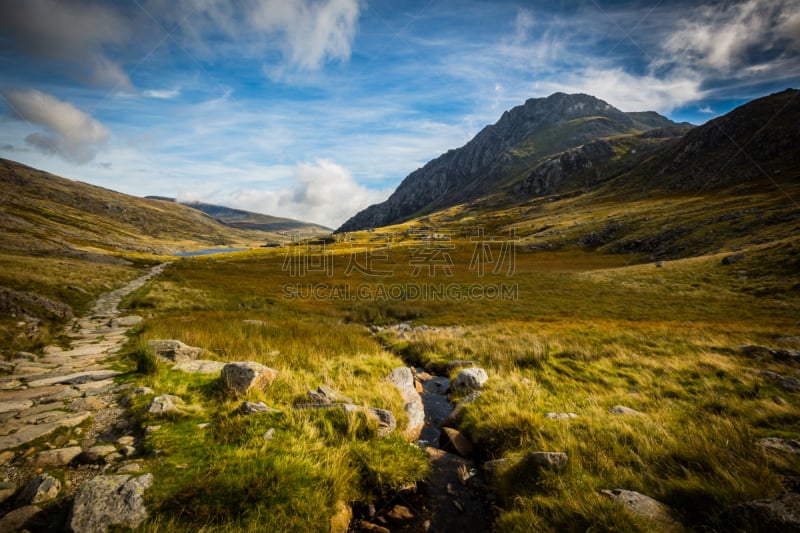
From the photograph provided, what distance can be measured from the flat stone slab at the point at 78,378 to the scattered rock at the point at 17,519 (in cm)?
551

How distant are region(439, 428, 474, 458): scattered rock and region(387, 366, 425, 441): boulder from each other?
707 millimetres

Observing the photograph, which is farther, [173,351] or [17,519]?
[173,351]

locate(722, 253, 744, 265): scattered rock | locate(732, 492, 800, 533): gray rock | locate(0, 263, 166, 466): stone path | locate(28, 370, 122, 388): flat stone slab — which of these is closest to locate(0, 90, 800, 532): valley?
locate(732, 492, 800, 533): gray rock

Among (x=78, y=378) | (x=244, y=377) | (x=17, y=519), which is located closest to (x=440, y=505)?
(x=244, y=377)

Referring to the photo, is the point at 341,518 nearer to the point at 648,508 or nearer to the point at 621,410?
the point at 648,508

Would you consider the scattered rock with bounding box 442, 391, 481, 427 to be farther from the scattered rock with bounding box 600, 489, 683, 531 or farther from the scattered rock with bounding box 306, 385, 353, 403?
the scattered rock with bounding box 600, 489, 683, 531

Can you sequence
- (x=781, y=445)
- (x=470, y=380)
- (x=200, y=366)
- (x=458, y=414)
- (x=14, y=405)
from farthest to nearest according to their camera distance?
1. (x=470, y=380)
2. (x=200, y=366)
3. (x=458, y=414)
4. (x=14, y=405)
5. (x=781, y=445)

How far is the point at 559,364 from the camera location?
40.3 ft

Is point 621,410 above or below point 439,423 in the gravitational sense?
above

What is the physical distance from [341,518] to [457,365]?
940 centimetres

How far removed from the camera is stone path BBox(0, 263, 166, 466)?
202 inches

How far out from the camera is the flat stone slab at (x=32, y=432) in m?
4.62

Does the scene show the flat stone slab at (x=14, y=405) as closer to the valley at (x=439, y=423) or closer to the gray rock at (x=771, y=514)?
the valley at (x=439, y=423)

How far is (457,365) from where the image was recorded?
43.9 ft
